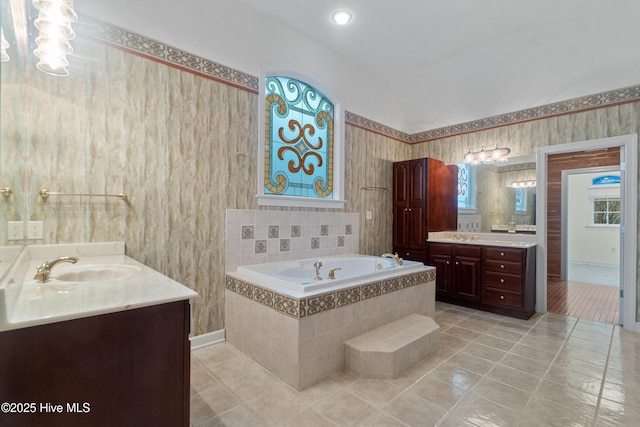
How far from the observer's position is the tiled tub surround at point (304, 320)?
198 cm

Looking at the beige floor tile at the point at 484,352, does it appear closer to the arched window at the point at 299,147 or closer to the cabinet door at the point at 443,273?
the cabinet door at the point at 443,273

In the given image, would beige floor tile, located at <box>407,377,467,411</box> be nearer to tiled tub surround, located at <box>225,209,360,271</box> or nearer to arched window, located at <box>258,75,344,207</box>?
tiled tub surround, located at <box>225,209,360,271</box>

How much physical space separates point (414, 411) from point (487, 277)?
243 cm

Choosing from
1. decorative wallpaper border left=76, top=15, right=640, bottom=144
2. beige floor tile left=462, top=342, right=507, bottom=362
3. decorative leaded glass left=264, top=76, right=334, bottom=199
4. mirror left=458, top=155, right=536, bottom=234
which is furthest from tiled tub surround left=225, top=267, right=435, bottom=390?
mirror left=458, top=155, right=536, bottom=234

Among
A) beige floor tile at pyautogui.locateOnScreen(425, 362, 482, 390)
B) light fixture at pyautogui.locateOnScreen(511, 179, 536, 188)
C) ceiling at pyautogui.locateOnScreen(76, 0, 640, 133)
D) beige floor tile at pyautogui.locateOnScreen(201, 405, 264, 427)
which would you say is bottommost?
beige floor tile at pyautogui.locateOnScreen(201, 405, 264, 427)

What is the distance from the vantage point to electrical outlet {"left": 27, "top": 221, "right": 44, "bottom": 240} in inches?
71.8

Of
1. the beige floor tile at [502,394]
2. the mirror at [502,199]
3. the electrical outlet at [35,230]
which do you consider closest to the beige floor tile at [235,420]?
the beige floor tile at [502,394]

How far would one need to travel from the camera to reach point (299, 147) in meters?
3.40

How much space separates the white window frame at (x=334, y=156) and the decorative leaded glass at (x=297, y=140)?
0.20 feet

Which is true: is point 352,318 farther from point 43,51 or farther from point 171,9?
point 171,9

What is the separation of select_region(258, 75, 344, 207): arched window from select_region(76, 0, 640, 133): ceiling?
1.76 feet

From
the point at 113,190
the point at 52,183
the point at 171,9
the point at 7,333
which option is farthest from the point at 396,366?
the point at 171,9

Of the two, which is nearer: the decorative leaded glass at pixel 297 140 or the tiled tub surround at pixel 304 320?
the tiled tub surround at pixel 304 320

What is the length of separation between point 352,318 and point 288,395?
712 mm
